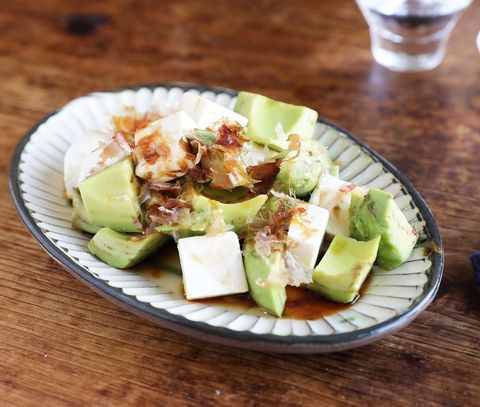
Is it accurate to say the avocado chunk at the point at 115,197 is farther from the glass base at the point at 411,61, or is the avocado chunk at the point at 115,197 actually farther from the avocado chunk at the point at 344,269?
the glass base at the point at 411,61

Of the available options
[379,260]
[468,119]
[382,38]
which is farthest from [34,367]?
[382,38]

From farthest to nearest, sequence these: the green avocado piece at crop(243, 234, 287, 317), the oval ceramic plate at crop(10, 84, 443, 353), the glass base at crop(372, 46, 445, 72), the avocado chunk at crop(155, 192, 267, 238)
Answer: the glass base at crop(372, 46, 445, 72)
the avocado chunk at crop(155, 192, 267, 238)
the green avocado piece at crop(243, 234, 287, 317)
the oval ceramic plate at crop(10, 84, 443, 353)

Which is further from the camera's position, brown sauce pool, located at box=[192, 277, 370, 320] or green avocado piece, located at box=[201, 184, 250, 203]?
green avocado piece, located at box=[201, 184, 250, 203]

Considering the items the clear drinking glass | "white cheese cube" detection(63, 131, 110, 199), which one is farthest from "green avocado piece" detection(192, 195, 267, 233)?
the clear drinking glass

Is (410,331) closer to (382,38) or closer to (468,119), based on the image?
(468,119)

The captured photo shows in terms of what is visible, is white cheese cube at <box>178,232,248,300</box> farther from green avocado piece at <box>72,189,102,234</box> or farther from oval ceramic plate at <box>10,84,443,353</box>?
green avocado piece at <box>72,189,102,234</box>

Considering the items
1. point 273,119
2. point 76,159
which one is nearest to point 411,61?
point 273,119

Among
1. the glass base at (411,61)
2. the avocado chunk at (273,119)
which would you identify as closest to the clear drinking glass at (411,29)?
the glass base at (411,61)
